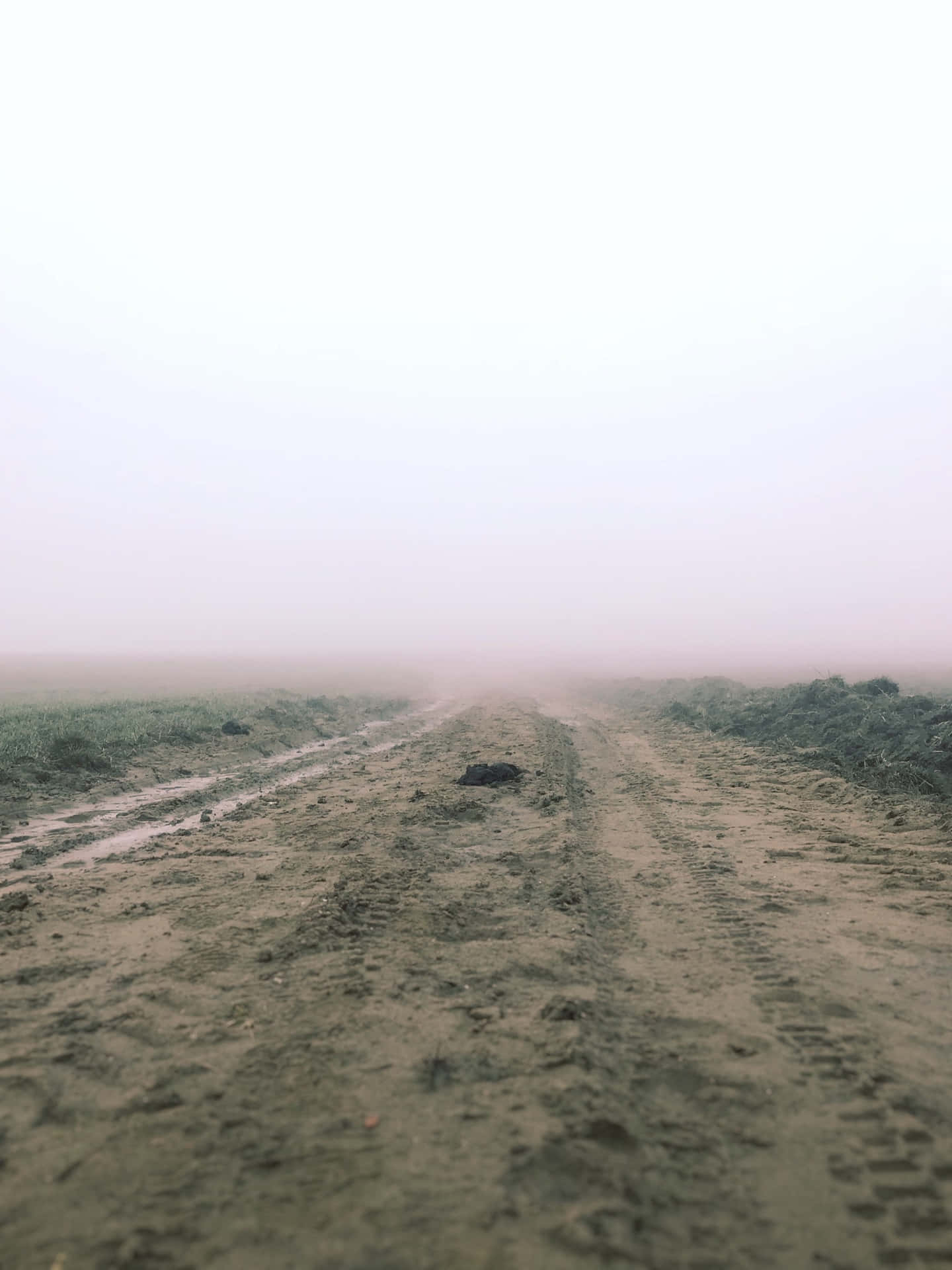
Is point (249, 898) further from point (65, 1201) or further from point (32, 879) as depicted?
point (65, 1201)

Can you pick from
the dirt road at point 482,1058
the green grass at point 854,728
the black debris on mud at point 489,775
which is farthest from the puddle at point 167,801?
the green grass at point 854,728

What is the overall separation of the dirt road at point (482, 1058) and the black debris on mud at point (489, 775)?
3489 millimetres

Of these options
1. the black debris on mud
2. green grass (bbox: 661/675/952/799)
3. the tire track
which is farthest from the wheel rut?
green grass (bbox: 661/675/952/799)

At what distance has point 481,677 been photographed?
48250mm

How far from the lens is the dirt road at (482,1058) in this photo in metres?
2.75

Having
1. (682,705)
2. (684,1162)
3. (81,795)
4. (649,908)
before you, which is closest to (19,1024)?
(684,1162)

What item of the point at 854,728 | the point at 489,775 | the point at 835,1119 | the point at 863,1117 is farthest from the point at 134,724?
the point at 854,728

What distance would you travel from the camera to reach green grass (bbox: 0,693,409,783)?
523 inches

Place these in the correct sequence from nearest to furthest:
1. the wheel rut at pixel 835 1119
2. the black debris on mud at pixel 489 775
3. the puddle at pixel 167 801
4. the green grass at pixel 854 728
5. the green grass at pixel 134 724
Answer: the wheel rut at pixel 835 1119 < the puddle at pixel 167 801 < the green grass at pixel 854 728 < the black debris on mud at pixel 489 775 < the green grass at pixel 134 724

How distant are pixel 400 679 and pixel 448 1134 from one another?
147 feet

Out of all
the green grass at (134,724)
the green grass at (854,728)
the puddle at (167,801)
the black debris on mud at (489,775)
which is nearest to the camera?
the puddle at (167,801)

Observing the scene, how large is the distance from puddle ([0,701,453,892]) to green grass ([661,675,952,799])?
10.5 m

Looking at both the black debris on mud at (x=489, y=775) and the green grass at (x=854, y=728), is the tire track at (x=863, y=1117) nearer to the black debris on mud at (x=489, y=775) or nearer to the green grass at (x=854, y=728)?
the black debris on mud at (x=489, y=775)

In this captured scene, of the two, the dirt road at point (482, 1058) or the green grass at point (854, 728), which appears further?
the green grass at point (854, 728)
